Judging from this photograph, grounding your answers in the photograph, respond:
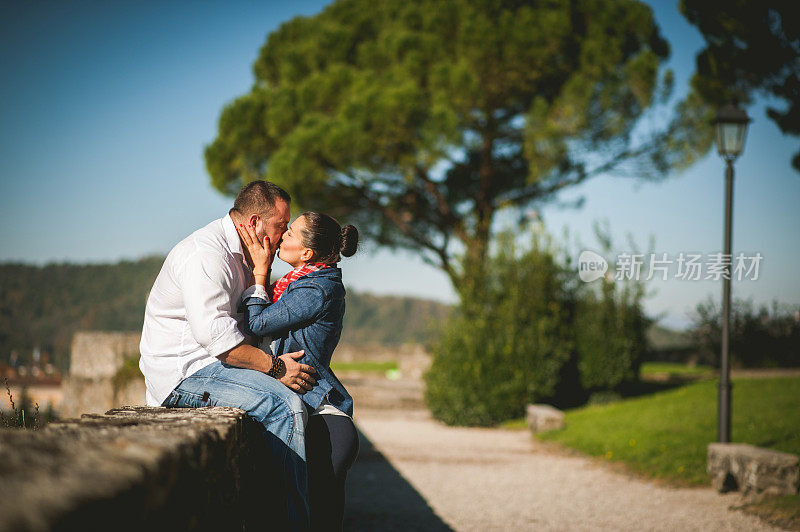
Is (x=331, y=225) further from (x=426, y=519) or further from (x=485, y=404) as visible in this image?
(x=485, y=404)

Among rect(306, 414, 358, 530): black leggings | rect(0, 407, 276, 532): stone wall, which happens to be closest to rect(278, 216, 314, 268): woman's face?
rect(306, 414, 358, 530): black leggings

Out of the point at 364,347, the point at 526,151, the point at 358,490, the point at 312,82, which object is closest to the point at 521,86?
the point at 526,151

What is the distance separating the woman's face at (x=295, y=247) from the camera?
10.5 ft

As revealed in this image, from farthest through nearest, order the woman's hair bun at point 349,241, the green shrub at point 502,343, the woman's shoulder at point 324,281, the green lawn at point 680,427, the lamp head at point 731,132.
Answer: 1. the green shrub at point 502,343
2. the lamp head at point 731,132
3. the green lawn at point 680,427
4. the woman's hair bun at point 349,241
5. the woman's shoulder at point 324,281

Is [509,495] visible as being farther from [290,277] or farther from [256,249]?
[256,249]

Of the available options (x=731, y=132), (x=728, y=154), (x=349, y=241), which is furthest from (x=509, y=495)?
(x=731, y=132)

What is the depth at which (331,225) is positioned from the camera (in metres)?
3.24

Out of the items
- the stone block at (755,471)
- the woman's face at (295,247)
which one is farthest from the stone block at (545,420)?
the woman's face at (295,247)

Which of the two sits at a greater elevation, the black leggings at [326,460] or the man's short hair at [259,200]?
the man's short hair at [259,200]

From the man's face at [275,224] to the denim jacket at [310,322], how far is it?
11.9 inches

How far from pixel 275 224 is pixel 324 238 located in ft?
0.91

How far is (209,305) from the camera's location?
2.74 meters

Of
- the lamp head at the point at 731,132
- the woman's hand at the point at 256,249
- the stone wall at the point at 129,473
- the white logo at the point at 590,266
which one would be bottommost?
the stone wall at the point at 129,473

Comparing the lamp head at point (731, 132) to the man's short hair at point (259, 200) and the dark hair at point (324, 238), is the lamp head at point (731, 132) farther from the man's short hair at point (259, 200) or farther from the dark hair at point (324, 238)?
the man's short hair at point (259, 200)
